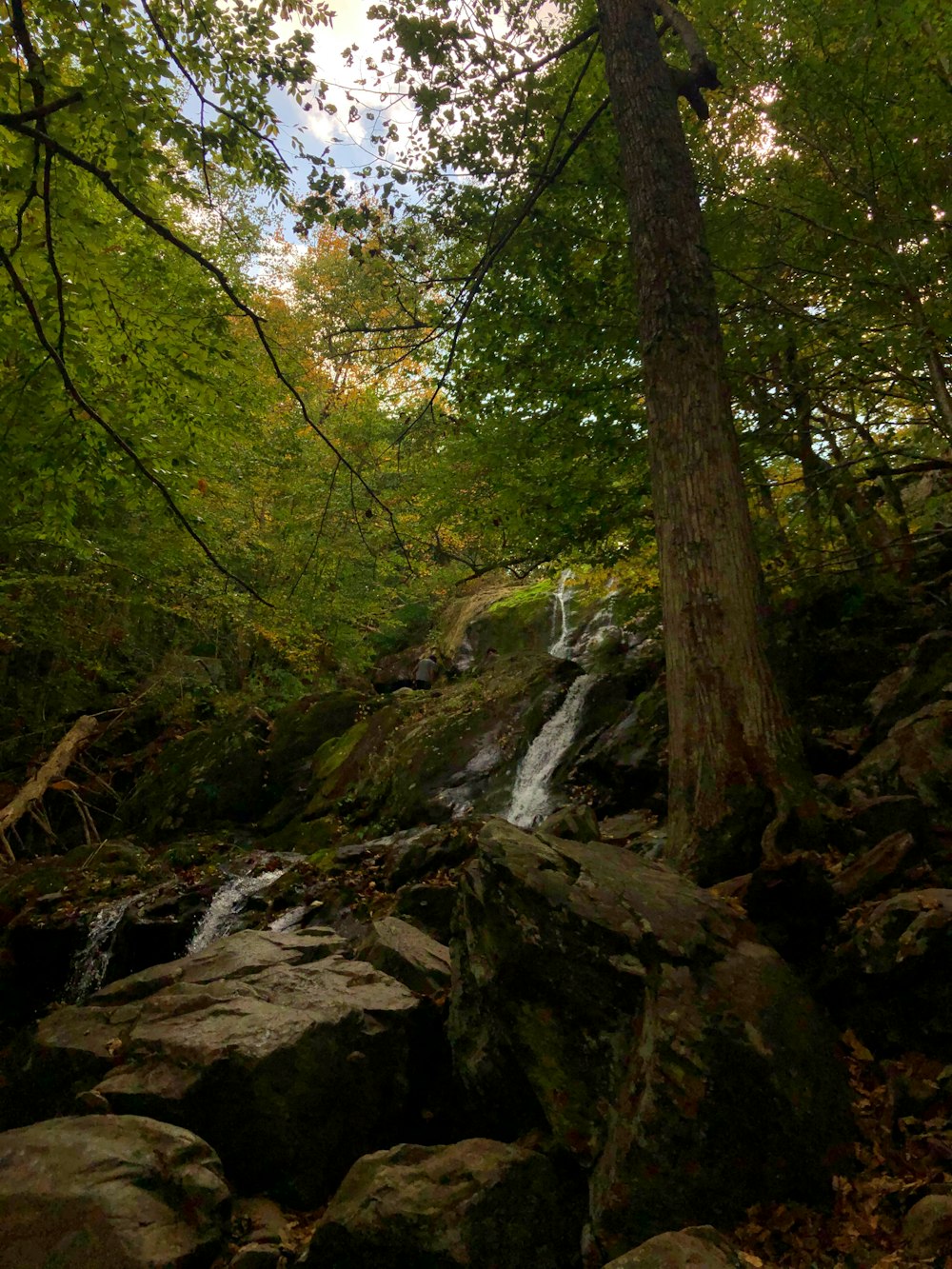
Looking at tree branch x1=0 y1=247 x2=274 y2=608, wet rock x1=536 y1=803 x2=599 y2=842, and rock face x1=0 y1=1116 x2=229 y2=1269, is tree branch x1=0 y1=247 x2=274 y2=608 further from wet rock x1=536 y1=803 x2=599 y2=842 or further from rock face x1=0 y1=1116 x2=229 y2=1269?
wet rock x1=536 y1=803 x2=599 y2=842

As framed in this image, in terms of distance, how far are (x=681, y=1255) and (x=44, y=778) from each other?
1269 cm

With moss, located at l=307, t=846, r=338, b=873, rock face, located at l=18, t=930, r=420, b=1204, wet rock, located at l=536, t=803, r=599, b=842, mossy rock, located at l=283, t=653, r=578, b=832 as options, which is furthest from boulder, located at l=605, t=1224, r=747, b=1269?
mossy rock, located at l=283, t=653, r=578, b=832

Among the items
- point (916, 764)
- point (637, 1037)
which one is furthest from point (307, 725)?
point (637, 1037)

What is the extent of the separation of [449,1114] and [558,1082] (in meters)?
1.16

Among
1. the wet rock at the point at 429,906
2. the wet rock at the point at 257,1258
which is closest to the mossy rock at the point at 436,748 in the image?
the wet rock at the point at 429,906

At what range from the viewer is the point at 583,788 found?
8.84 m

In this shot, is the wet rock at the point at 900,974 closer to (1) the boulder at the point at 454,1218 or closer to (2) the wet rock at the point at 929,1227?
(2) the wet rock at the point at 929,1227

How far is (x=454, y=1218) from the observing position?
2.97m

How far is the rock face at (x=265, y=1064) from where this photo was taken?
3.92 metres

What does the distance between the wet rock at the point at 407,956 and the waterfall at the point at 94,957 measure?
4.35m

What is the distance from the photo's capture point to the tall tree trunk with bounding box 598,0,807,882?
13.5ft

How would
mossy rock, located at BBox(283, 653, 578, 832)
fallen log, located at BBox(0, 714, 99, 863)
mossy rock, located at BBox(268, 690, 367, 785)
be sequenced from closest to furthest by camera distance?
1. mossy rock, located at BBox(283, 653, 578, 832)
2. fallen log, located at BBox(0, 714, 99, 863)
3. mossy rock, located at BBox(268, 690, 367, 785)

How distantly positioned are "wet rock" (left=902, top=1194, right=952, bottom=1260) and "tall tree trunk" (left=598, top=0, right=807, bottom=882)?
1681 mm

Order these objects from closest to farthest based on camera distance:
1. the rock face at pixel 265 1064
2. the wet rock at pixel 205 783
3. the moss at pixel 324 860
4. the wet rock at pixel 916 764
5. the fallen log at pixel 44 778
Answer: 1. the rock face at pixel 265 1064
2. the wet rock at pixel 916 764
3. the moss at pixel 324 860
4. the fallen log at pixel 44 778
5. the wet rock at pixel 205 783
